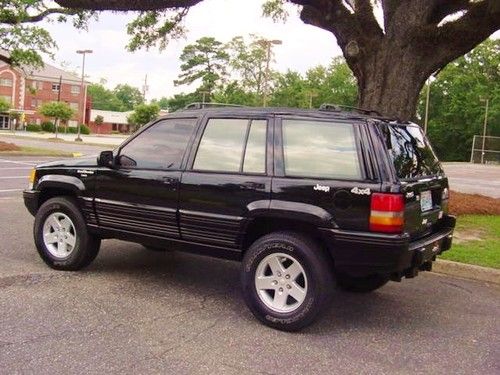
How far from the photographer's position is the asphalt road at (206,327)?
4051 mm

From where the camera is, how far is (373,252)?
4.56 m

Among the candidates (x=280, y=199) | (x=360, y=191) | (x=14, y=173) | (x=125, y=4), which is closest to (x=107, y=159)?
(x=280, y=199)

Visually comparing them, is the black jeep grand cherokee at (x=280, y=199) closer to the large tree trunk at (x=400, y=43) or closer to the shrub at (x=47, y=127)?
the large tree trunk at (x=400, y=43)

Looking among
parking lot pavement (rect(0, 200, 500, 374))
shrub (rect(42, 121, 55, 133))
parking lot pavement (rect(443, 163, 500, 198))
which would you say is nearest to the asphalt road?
parking lot pavement (rect(0, 200, 500, 374))

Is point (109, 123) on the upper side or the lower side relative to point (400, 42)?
upper

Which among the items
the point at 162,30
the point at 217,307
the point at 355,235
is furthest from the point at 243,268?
the point at 162,30

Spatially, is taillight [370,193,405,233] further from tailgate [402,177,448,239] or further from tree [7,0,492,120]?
tree [7,0,492,120]

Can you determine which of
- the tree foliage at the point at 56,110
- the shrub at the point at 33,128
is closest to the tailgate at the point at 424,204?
the tree foliage at the point at 56,110

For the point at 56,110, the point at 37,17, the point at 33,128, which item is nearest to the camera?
the point at 37,17

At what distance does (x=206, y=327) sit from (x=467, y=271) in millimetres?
3745

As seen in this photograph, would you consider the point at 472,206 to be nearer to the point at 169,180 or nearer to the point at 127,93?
the point at 169,180

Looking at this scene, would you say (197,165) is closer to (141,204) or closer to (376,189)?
(141,204)

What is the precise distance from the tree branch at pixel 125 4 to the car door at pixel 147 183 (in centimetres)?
663

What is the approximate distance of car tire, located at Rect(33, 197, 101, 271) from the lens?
6117 millimetres
